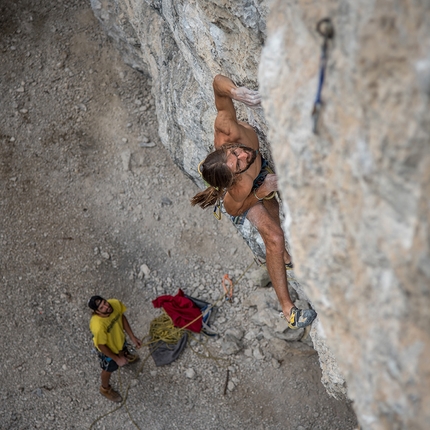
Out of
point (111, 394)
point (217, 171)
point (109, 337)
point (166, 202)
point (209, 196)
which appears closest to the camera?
point (217, 171)

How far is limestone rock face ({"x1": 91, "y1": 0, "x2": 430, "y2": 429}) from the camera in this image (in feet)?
7.93

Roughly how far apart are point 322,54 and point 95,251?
696 cm

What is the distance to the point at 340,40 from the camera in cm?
265

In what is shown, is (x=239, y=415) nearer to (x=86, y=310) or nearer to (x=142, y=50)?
(x=86, y=310)

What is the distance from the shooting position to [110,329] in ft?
24.6

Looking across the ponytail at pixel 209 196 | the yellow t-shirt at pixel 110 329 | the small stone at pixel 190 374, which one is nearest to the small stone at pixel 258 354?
the small stone at pixel 190 374

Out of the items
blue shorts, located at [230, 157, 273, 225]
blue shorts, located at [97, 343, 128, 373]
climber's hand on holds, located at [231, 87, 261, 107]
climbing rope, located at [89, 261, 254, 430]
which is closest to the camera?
climber's hand on holds, located at [231, 87, 261, 107]

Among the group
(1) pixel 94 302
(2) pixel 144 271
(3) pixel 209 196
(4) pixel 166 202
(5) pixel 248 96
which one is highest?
(5) pixel 248 96

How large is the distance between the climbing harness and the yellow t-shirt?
17.2 ft

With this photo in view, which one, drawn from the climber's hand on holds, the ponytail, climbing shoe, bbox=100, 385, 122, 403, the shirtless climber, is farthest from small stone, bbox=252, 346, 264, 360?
the climber's hand on holds

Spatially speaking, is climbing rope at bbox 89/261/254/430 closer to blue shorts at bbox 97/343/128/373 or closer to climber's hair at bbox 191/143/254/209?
blue shorts at bbox 97/343/128/373

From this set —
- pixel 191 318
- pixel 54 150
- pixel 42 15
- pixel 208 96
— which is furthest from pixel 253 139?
pixel 42 15

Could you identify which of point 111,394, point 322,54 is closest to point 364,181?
point 322,54

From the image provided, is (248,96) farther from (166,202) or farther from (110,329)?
(166,202)
